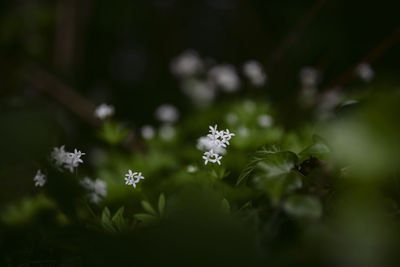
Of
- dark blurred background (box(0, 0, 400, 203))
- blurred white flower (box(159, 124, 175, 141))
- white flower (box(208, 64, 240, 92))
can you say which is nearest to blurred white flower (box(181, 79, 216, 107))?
white flower (box(208, 64, 240, 92))

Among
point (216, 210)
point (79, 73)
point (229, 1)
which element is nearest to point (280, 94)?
point (229, 1)

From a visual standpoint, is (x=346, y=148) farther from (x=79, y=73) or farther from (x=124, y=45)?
(x=124, y=45)

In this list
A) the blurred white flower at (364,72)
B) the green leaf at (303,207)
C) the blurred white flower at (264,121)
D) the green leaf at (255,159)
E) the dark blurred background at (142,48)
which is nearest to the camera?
the green leaf at (303,207)

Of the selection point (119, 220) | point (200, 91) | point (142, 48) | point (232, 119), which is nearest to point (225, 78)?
point (200, 91)

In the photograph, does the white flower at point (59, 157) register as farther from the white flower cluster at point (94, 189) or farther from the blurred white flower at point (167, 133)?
the blurred white flower at point (167, 133)

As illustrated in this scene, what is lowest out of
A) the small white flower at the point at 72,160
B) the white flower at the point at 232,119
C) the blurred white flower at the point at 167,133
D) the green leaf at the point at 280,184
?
the green leaf at the point at 280,184

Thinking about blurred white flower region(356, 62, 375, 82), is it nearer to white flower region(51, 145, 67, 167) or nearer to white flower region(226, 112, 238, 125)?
white flower region(226, 112, 238, 125)

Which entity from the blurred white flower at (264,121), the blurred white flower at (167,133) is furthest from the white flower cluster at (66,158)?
the blurred white flower at (264,121)

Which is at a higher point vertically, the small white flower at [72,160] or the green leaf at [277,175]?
the small white flower at [72,160]
